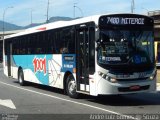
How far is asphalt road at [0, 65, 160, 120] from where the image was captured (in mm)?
11852

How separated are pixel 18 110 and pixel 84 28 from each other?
4002 millimetres

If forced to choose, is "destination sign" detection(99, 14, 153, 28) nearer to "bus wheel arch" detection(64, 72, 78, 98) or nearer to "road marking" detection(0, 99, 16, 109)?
"bus wheel arch" detection(64, 72, 78, 98)

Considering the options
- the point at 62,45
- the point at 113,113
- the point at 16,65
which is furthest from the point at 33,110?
the point at 16,65

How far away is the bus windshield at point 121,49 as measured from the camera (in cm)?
1431

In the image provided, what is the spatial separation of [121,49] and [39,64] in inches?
286

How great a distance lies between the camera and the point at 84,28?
1555cm

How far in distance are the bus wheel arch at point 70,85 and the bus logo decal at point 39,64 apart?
291cm

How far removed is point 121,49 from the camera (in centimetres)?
1436

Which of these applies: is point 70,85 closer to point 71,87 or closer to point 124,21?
point 71,87

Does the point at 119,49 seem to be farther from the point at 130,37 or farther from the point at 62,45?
the point at 62,45

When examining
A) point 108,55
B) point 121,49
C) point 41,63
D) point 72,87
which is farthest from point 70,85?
point 41,63

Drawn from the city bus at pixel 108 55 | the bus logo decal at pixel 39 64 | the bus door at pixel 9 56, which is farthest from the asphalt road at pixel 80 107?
the bus door at pixel 9 56

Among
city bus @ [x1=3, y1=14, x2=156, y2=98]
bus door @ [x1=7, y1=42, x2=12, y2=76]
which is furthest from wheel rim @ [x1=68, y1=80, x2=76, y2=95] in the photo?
bus door @ [x1=7, y1=42, x2=12, y2=76]

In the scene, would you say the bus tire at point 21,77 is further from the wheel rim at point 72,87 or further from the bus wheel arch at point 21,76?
the wheel rim at point 72,87
